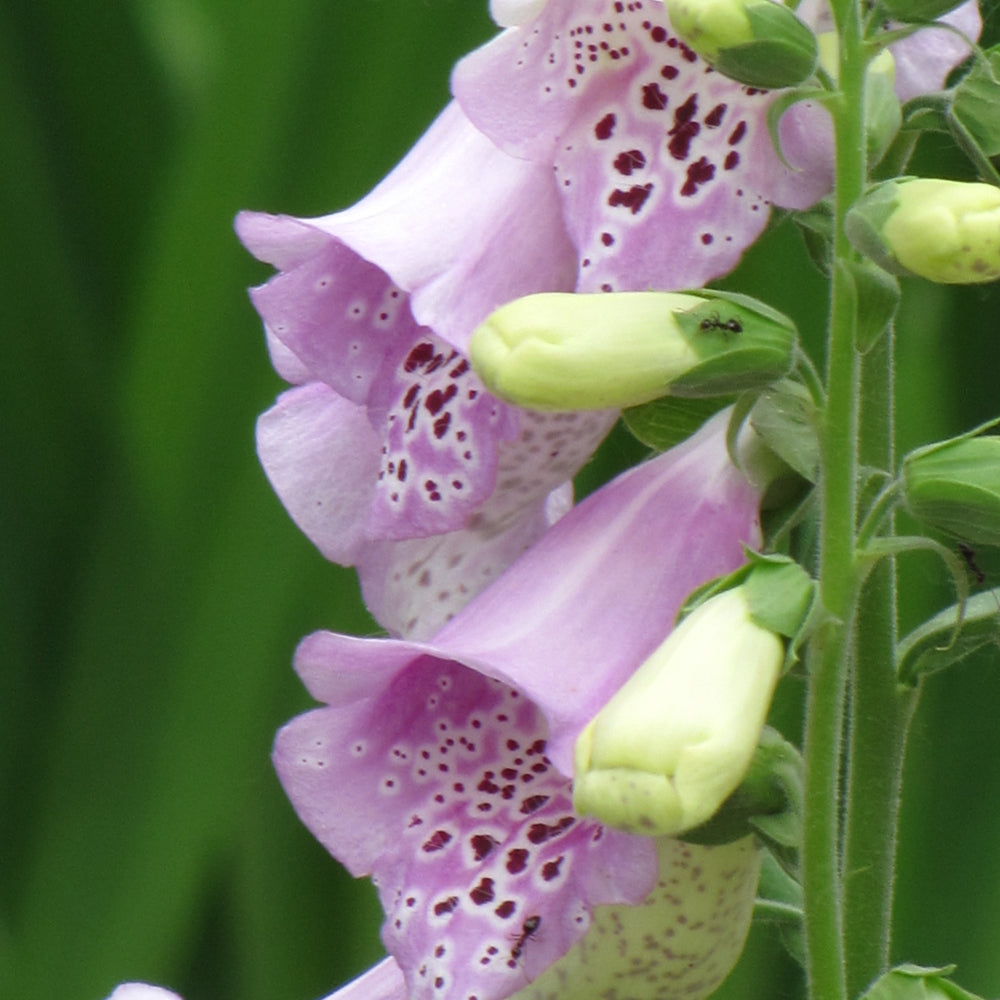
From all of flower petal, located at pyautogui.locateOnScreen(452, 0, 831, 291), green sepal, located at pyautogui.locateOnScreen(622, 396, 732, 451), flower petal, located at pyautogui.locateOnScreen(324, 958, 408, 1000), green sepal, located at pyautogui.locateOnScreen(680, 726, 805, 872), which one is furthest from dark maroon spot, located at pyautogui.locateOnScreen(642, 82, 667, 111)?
flower petal, located at pyautogui.locateOnScreen(324, 958, 408, 1000)

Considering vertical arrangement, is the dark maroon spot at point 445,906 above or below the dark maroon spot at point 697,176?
below

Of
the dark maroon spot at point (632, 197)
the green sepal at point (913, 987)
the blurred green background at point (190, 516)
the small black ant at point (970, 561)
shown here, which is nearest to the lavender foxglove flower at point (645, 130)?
the dark maroon spot at point (632, 197)

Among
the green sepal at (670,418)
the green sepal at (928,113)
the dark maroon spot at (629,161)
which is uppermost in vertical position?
the green sepal at (928,113)

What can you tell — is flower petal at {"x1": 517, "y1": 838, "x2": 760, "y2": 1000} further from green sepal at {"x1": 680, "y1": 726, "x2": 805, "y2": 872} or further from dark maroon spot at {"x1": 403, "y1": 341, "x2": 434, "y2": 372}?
dark maroon spot at {"x1": 403, "y1": 341, "x2": 434, "y2": 372}

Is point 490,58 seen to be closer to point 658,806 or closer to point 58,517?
point 658,806

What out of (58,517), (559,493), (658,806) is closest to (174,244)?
(58,517)

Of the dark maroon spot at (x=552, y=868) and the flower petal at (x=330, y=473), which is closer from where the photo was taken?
the dark maroon spot at (x=552, y=868)

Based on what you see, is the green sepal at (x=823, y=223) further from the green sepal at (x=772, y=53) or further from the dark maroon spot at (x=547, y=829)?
the dark maroon spot at (x=547, y=829)
